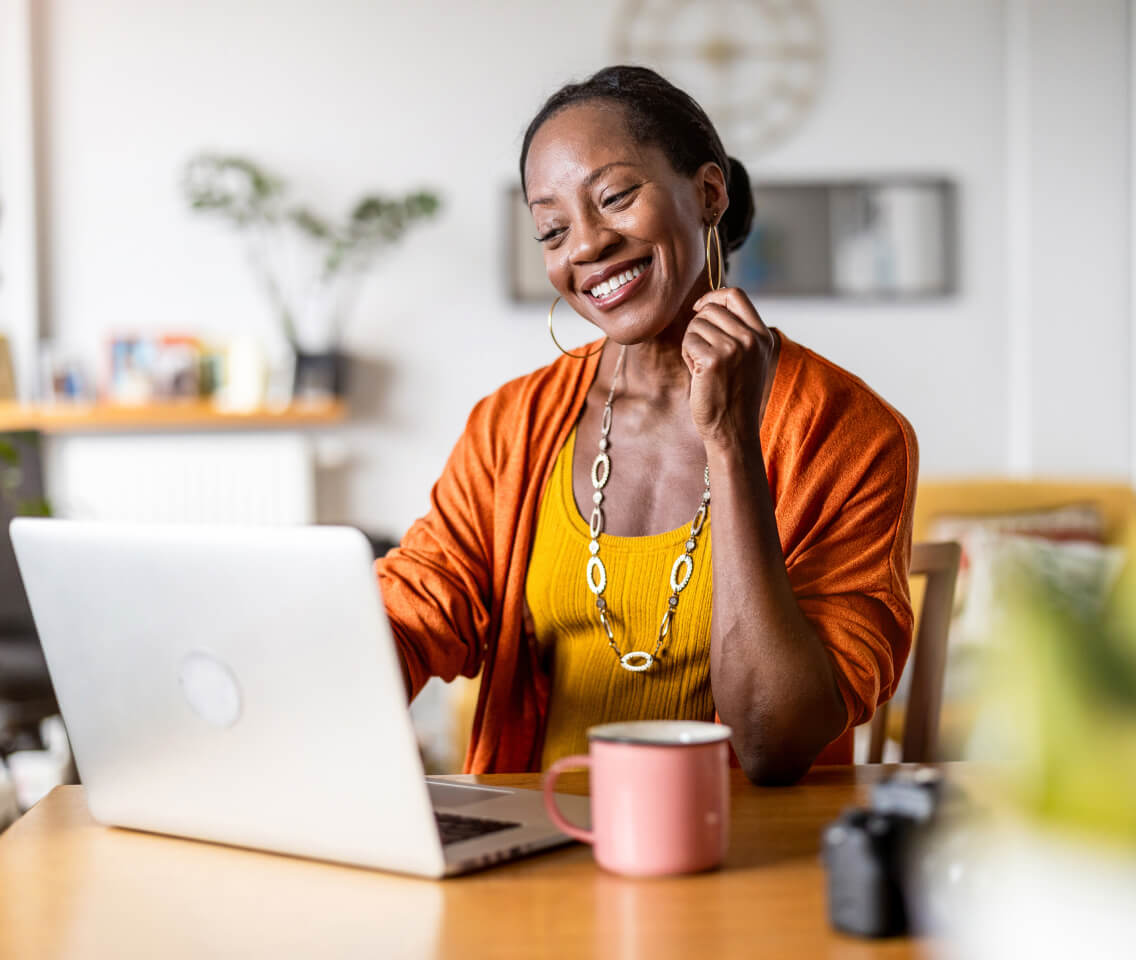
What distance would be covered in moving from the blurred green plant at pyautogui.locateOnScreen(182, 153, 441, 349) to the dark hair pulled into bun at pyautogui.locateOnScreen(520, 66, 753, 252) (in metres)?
2.63

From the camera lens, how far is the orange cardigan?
1.17m

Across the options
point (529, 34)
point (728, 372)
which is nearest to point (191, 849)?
point (728, 372)

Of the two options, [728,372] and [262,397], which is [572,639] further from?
[262,397]

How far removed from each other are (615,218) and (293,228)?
296 centimetres

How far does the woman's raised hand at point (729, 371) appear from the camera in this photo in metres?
1.12

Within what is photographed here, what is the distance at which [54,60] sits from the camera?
4082mm

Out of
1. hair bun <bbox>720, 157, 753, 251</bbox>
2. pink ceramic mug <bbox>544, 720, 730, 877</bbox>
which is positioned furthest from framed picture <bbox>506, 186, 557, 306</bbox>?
pink ceramic mug <bbox>544, 720, 730, 877</bbox>

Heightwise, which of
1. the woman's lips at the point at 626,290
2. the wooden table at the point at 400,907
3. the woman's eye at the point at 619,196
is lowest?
the wooden table at the point at 400,907

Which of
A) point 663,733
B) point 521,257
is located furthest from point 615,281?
point 521,257

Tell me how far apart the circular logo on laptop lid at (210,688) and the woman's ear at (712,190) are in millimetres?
795

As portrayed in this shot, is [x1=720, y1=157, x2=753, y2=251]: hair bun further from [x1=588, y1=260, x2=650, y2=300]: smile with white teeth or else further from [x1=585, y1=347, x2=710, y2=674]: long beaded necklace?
[x1=585, y1=347, x2=710, y2=674]: long beaded necklace

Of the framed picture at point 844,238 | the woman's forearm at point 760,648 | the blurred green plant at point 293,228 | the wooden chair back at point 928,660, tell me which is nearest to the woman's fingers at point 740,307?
the woman's forearm at point 760,648

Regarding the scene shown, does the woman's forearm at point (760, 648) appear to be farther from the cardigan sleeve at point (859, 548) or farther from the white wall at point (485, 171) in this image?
the white wall at point (485, 171)

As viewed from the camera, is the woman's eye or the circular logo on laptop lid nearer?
the circular logo on laptop lid
